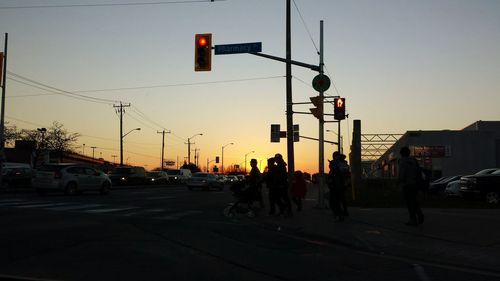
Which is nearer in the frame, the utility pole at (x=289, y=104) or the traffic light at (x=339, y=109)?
the traffic light at (x=339, y=109)

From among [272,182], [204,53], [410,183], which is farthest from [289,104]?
[410,183]

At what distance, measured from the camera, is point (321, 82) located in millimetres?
18016

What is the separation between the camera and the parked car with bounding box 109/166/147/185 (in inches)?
1863

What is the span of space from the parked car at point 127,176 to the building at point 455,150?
35970 millimetres

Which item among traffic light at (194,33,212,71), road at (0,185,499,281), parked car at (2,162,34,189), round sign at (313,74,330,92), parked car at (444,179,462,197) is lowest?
road at (0,185,499,281)

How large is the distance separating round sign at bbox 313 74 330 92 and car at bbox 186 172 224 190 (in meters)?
23.4

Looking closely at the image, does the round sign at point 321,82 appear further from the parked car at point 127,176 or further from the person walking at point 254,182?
the parked car at point 127,176

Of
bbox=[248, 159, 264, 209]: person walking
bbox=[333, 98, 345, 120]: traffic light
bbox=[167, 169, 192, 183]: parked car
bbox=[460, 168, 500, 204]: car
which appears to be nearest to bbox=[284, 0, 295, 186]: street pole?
bbox=[333, 98, 345, 120]: traffic light

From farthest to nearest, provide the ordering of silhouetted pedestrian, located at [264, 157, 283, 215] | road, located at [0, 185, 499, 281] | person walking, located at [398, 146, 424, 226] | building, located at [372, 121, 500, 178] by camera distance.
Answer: building, located at [372, 121, 500, 178]
silhouetted pedestrian, located at [264, 157, 283, 215]
person walking, located at [398, 146, 424, 226]
road, located at [0, 185, 499, 281]

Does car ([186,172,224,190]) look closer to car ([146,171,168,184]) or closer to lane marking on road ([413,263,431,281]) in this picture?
car ([146,171,168,184])

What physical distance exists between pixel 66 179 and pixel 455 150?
185 feet

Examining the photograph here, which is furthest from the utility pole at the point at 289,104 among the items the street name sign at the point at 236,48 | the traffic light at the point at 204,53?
the traffic light at the point at 204,53

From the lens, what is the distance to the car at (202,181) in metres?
40.2

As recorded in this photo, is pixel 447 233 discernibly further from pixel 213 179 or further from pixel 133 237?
pixel 213 179
